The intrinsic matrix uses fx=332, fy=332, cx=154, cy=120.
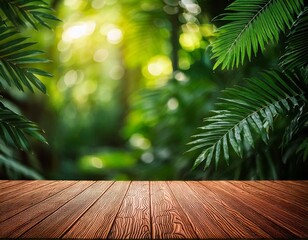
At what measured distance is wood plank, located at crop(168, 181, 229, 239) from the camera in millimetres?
847

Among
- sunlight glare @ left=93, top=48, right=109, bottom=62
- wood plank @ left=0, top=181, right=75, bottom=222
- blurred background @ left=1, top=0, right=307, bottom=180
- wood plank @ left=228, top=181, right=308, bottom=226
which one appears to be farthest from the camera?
sunlight glare @ left=93, top=48, right=109, bottom=62

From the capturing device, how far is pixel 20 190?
1.50 meters

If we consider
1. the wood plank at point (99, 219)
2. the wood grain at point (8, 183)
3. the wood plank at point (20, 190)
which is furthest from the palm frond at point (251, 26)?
the wood grain at point (8, 183)

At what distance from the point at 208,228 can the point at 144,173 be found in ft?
4.61

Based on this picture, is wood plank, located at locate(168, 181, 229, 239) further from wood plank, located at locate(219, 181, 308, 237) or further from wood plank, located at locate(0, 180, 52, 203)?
wood plank, located at locate(0, 180, 52, 203)

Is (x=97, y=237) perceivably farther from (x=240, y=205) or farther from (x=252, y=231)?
(x=240, y=205)

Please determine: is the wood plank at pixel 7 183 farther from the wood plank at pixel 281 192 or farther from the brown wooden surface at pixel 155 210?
the wood plank at pixel 281 192

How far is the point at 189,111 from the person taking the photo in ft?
7.22

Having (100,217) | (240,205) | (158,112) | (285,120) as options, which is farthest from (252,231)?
(158,112)

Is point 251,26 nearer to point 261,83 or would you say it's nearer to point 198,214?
point 261,83

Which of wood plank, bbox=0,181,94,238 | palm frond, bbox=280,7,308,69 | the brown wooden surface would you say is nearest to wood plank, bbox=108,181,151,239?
the brown wooden surface

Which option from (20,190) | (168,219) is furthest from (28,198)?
(168,219)

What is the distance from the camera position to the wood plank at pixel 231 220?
33.2 inches

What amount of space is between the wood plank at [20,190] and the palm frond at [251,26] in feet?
3.24
